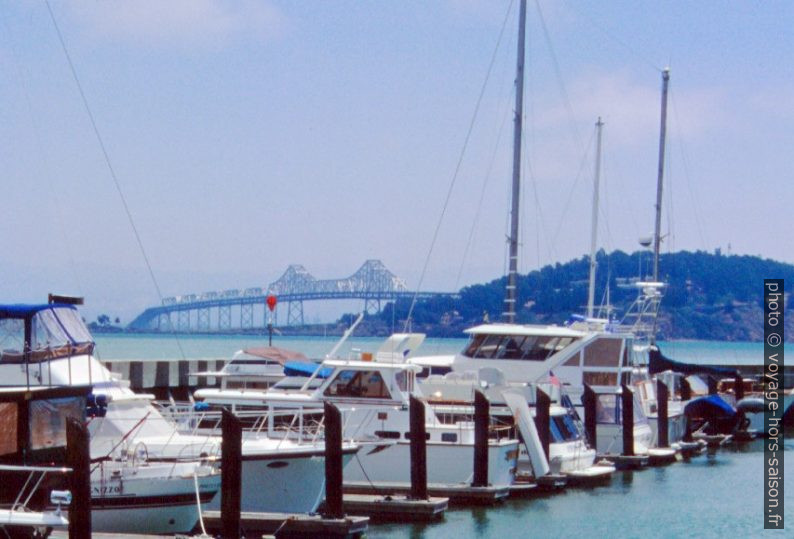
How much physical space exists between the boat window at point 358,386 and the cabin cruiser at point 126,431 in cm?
460

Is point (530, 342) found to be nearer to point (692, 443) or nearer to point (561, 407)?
point (561, 407)

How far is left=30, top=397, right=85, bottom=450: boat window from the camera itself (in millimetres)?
21969

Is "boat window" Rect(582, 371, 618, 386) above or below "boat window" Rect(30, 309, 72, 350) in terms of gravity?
below

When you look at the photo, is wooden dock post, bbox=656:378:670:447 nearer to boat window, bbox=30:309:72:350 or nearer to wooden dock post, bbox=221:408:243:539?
boat window, bbox=30:309:72:350

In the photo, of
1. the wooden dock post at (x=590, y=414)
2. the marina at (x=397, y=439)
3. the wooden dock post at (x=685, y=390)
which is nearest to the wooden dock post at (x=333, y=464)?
the marina at (x=397, y=439)

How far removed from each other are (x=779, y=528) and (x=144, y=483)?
585 inches

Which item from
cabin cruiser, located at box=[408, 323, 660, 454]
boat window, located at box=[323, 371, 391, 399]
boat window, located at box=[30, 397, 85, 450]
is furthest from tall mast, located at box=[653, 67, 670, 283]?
boat window, located at box=[30, 397, 85, 450]

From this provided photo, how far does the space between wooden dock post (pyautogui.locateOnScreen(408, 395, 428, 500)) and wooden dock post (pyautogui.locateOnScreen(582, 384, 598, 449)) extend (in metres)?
10.5

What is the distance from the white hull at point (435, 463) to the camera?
102 feet

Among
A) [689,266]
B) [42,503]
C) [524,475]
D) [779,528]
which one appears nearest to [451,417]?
[524,475]

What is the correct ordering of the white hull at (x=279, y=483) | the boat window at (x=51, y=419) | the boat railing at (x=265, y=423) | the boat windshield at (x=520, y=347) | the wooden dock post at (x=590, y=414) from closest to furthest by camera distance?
the boat window at (x=51, y=419) → the white hull at (x=279, y=483) → the boat railing at (x=265, y=423) → the wooden dock post at (x=590, y=414) → the boat windshield at (x=520, y=347)

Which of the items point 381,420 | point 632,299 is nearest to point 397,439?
point 381,420

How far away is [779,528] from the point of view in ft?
104

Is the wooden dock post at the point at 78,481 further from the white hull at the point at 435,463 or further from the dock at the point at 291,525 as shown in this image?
the white hull at the point at 435,463
